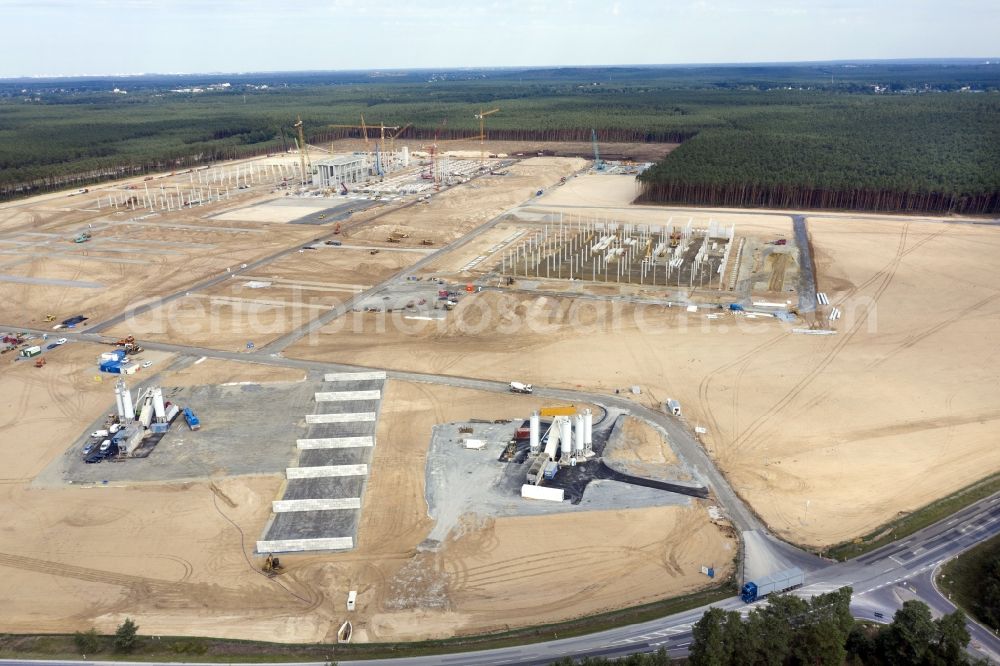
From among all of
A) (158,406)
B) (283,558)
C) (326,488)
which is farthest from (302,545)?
(158,406)

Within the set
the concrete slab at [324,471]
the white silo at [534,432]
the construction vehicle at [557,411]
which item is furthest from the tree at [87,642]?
the construction vehicle at [557,411]

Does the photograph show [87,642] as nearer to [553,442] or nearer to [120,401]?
[120,401]

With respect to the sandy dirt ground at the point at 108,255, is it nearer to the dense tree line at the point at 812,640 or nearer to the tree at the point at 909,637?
the dense tree line at the point at 812,640

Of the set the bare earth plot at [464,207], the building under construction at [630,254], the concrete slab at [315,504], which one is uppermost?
the bare earth plot at [464,207]

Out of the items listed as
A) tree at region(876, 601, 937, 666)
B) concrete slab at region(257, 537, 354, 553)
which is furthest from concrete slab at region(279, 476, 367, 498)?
tree at region(876, 601, 937, 666)

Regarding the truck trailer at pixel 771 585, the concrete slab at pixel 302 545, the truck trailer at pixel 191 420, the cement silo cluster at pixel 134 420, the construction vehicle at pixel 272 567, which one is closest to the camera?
the truck trailer at pixel 771 585

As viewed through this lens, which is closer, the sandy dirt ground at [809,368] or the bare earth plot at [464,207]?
the sandy dirt ground at [809,368]

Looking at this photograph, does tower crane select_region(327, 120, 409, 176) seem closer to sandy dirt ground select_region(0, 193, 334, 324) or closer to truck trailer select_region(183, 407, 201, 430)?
sandy dirt ground select_region(0, 193, 334, 324)
